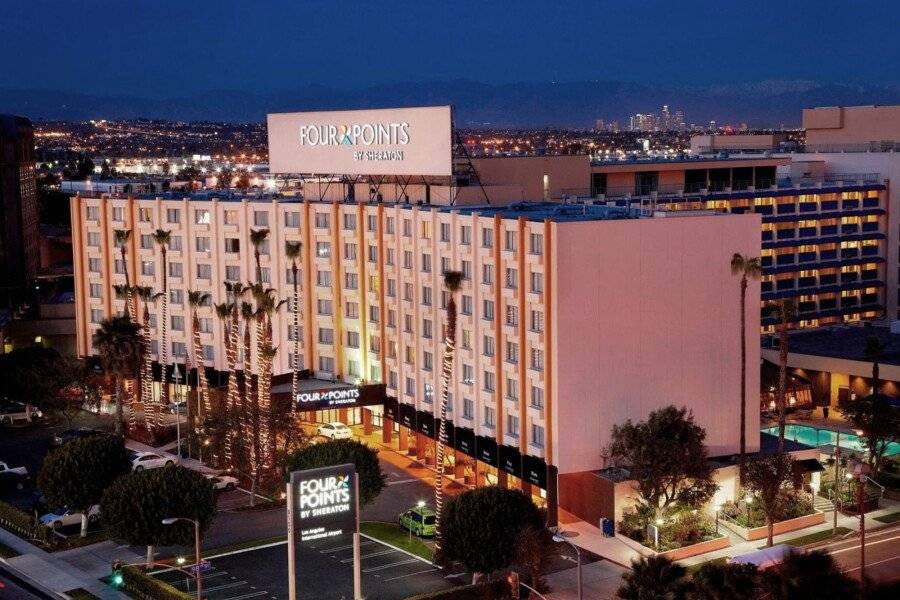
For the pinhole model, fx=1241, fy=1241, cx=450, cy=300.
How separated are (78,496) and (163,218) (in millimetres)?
40926

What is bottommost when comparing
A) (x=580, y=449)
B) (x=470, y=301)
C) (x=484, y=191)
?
(x=580, y=449)

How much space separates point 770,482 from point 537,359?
1620 centimetres

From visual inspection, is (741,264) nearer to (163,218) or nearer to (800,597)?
(800,597)

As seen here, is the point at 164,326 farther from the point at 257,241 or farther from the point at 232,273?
the point at 257,241

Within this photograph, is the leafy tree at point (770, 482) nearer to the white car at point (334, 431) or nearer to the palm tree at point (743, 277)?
the palm tree at point (743, 277)

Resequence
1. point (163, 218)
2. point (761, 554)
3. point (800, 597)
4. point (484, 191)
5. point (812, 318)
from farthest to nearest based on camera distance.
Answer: point (812, 318), point (163, 218), point (484, 191), point (761, 554), point (800, 597)

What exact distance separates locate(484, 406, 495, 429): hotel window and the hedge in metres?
25.4

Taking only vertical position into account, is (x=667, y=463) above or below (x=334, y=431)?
above

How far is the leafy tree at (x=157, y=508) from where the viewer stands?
6900cm

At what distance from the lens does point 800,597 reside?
47062 mm

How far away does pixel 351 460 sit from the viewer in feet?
247

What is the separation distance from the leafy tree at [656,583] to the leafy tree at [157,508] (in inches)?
1135

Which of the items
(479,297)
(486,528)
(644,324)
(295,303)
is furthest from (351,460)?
(295,303)

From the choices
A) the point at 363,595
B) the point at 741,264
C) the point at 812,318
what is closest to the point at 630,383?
the point at 741,264
